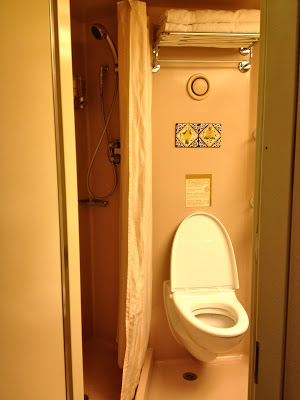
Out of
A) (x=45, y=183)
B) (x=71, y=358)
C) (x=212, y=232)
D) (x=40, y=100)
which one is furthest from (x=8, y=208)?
(x=212, y=232)

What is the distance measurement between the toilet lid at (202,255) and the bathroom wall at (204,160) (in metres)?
0.08

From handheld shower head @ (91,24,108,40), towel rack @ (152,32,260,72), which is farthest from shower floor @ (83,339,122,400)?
handheld shower head @ (91,24,108,40)

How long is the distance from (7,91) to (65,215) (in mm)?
341

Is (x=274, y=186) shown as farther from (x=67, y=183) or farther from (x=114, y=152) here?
(x=114, y=152)

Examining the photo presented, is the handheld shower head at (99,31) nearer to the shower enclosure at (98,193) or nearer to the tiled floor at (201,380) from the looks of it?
the shower enclosure at (98,193)

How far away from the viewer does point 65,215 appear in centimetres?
82

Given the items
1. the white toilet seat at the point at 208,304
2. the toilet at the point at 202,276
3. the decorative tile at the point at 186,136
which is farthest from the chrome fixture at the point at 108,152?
the white toilet seat at the point at 208,304

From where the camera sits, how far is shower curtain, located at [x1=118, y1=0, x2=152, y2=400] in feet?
4.83

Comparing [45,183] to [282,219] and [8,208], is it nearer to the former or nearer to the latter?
[8,208]

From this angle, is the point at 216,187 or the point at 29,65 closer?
the point at 29,65

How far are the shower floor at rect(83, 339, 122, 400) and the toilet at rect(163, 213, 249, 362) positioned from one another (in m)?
0.48

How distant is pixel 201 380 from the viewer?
1.90 m

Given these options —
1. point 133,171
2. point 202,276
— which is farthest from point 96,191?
point 202,276

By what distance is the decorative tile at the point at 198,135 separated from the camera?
6.27 feet
